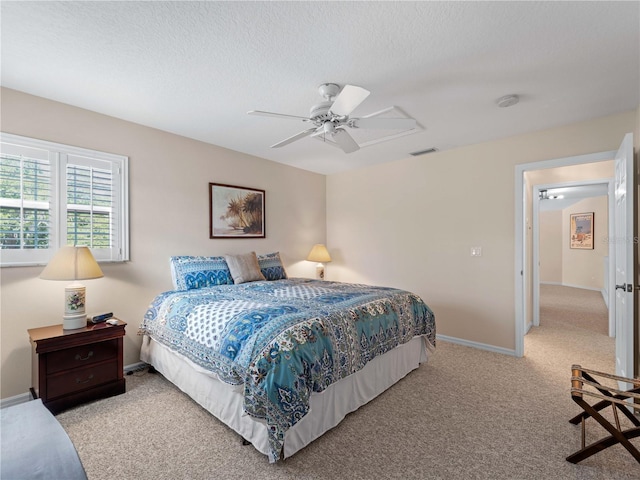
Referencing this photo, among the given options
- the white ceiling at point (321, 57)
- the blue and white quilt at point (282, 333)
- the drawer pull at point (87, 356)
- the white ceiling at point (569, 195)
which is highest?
the white ceiling at point (321, 57)

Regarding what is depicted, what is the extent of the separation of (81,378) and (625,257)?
4388 mm

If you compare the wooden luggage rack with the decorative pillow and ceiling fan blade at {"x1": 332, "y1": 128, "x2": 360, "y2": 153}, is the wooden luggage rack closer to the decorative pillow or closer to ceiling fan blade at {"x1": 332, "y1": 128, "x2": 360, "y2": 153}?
ceiling fan blade at {"x1": 332, "y1": 128, "x2": 360, "y2": 153}

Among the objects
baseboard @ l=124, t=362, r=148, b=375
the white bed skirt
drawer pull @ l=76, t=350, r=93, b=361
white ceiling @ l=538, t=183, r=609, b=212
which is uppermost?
white ceiling @ l=538, t=183, r=609, b=212

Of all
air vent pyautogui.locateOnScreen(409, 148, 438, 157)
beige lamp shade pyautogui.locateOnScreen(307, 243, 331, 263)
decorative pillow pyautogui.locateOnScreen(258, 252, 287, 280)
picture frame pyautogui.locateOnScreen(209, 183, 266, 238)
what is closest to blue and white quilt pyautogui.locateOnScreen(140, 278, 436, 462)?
decorative pillow pyautogui.locateOnScreen(258, 252, 287, 280)

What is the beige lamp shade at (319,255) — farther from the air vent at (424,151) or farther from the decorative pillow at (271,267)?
the air vent at (424,151)

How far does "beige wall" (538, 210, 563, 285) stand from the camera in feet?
27.5

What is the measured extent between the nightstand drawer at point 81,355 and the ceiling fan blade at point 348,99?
2.64m

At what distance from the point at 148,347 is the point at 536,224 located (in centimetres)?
551

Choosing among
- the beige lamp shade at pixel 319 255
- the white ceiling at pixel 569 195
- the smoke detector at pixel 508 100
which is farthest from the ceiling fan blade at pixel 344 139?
the white ceiling at pixel 569 195

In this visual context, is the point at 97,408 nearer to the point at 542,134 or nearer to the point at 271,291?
the point at 271,291

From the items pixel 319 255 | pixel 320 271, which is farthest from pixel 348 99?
pixel 320 271

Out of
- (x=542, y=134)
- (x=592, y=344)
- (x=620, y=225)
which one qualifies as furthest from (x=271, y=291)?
(x=592, y=344)

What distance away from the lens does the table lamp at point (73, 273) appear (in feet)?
7.64

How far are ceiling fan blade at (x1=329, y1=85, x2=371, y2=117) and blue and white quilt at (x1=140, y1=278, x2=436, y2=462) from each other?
4.77 feet
